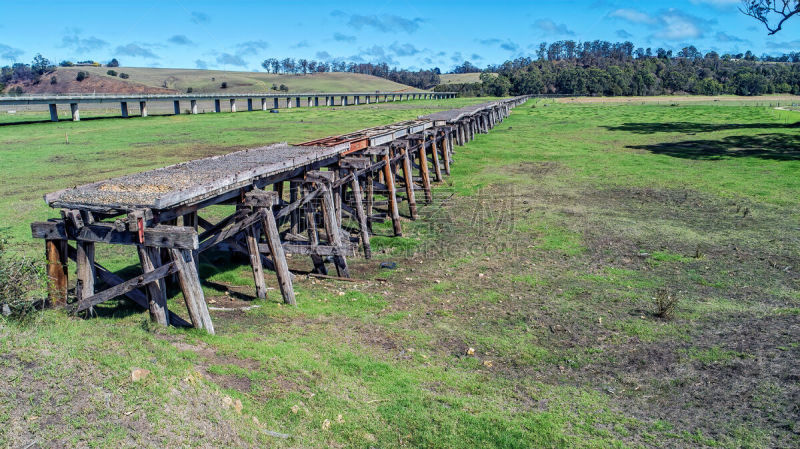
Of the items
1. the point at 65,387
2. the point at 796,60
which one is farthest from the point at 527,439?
the point at 796,60

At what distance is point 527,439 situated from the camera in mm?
5582

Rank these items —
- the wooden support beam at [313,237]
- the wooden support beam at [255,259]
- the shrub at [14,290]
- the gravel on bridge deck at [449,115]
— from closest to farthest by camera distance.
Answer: the shrub at [14,290]
the wooden support beam at [255,259]
the wooden support beam at [313,237]
the gravel on bridge deck at [449,115]

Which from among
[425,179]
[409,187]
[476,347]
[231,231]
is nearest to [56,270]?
[231,231]

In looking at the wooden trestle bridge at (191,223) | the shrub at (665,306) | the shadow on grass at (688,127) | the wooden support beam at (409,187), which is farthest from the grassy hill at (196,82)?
the shrub at (665,306)

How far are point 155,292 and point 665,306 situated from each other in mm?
7063

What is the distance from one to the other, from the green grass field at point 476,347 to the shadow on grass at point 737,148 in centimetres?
1085

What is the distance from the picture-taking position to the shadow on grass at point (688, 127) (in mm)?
37219

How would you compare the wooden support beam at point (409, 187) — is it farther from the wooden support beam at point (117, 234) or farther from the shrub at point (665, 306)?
the wooden support beam at point (117, 234)

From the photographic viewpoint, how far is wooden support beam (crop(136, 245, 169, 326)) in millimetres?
7031

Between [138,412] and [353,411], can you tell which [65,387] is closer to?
[138,412]

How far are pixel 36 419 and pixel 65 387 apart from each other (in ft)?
1.49

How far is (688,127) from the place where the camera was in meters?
39.6

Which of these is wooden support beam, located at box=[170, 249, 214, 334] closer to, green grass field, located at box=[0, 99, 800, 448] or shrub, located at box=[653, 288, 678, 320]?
green grass field, located at box=[0, 99, 800, 448]

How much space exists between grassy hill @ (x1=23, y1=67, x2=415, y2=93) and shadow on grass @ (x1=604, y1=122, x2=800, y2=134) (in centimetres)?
9511
